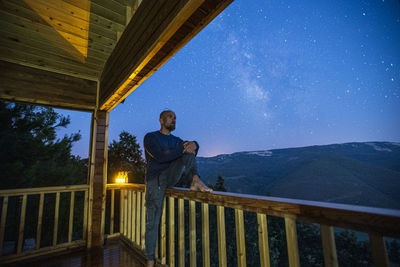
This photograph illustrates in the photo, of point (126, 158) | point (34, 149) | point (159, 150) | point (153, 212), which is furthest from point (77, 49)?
point (126, 158)

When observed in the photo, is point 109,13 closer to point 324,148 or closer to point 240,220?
point 240,220

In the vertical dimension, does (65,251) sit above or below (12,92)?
below

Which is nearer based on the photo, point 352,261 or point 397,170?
point 352,261

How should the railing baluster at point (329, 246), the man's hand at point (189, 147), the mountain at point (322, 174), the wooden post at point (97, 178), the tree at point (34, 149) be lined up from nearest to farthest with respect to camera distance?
the railing baluster at point (329, 246)
the man's hand at point (189, 147)
the wooden post at point (97, 178)
the tree at point (34, 149)
the mountain at point (322, 174)

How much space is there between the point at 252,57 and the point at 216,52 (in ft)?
36.8

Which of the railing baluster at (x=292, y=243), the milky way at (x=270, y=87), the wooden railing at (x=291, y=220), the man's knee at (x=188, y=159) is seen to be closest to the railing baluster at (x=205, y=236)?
the wooden railing at (x=291, y=220)

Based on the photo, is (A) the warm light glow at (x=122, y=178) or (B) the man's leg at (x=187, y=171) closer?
(B) the man's leg at (x=187, y=171)

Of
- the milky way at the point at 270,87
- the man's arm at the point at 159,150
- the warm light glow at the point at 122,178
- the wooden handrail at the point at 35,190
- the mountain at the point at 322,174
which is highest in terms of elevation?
the milky way at the point at 270,87

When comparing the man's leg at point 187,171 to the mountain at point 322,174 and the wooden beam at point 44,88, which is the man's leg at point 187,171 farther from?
the mountain at point 322,174

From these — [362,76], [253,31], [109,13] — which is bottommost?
[109,13]

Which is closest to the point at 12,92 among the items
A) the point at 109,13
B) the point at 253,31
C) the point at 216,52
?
the point at 109,13

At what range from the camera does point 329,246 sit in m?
0.69

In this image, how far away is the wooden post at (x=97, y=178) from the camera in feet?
8.61

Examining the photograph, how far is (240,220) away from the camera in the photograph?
3.62 feet
